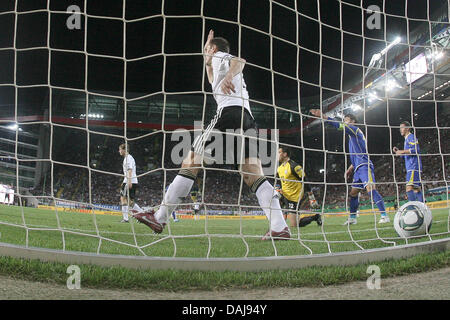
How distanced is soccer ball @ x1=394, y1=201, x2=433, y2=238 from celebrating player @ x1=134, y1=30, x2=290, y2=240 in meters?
1.35

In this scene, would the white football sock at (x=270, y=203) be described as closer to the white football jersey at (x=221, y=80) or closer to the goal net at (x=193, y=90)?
the white football jersey at (x=221, y=80)

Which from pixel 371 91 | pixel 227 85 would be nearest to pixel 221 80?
pixel 227 85

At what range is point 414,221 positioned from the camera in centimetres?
352

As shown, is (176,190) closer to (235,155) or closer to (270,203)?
(235,155)

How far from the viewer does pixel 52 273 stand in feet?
6.89

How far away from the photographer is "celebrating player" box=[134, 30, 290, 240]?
302 centimetres

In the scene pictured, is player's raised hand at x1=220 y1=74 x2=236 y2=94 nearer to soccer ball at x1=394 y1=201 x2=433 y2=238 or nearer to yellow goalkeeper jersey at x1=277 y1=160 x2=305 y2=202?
soccer ball at x1=394 y1=201 x2=433 y2=238

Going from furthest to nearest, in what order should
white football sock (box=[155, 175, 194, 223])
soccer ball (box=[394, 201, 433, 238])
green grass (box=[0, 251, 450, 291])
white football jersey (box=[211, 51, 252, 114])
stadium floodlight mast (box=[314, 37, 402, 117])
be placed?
1. stadium floodlight mast (box=[314, 37, 402, 117])
2. soccer ball (box=[394, 201, 433, 238])
3. white football jersey (box=[211, 51, 252, 114])
4. white football sock (box=[155, 175, 194, 223])
5. green grass (box=[0, 251, 450, 291])

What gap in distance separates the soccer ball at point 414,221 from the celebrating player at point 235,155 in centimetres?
135

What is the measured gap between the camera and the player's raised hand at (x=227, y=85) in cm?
308

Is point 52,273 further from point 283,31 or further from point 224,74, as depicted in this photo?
point 283,31

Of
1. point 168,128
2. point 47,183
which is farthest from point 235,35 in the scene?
point 47,183

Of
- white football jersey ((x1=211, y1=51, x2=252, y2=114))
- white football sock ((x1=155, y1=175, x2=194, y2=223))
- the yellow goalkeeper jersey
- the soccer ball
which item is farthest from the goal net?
white football sock ((x1=155, y1=175, x2=194, y2=223))
